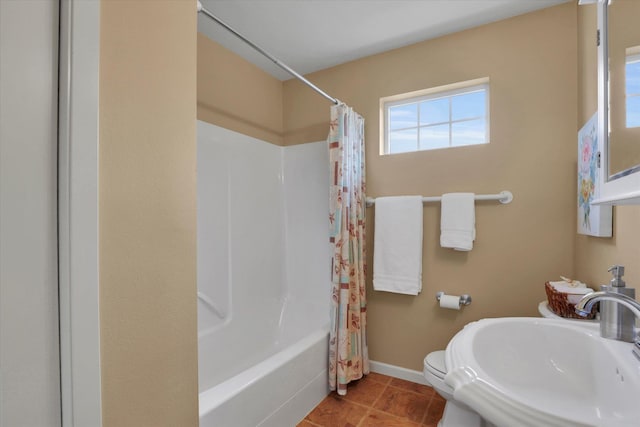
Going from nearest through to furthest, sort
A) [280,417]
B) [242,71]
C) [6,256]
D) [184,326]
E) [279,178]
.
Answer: [6,256]
[184,326]
[280,417]
[242,71]
[279,178]

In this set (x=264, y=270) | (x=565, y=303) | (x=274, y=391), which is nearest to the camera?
(x=565, y=303)

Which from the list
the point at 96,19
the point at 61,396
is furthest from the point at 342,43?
the point at 61,396

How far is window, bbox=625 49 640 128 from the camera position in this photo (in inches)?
29.1

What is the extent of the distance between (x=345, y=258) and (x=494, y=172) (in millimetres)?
1051

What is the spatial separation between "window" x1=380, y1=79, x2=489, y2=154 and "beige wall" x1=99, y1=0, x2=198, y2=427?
173cm

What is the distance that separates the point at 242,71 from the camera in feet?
7.91

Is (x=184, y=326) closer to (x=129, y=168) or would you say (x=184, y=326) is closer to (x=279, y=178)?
(x=129, y=168)

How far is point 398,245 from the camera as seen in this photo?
213 cm

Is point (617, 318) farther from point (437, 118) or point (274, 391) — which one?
point (437, 118)

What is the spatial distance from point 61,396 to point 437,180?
2052 millimetres

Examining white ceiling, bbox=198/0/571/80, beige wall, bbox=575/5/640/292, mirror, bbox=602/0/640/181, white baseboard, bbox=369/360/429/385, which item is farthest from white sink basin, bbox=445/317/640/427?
white ceiling, bbox=198/0/571/80

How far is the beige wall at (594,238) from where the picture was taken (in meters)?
1.05

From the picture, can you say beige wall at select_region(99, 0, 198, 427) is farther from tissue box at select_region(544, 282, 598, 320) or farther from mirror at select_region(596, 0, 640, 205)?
tissue box at select_region(544, 282, 598, 320)

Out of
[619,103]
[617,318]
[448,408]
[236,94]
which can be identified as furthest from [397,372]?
[236,94]
